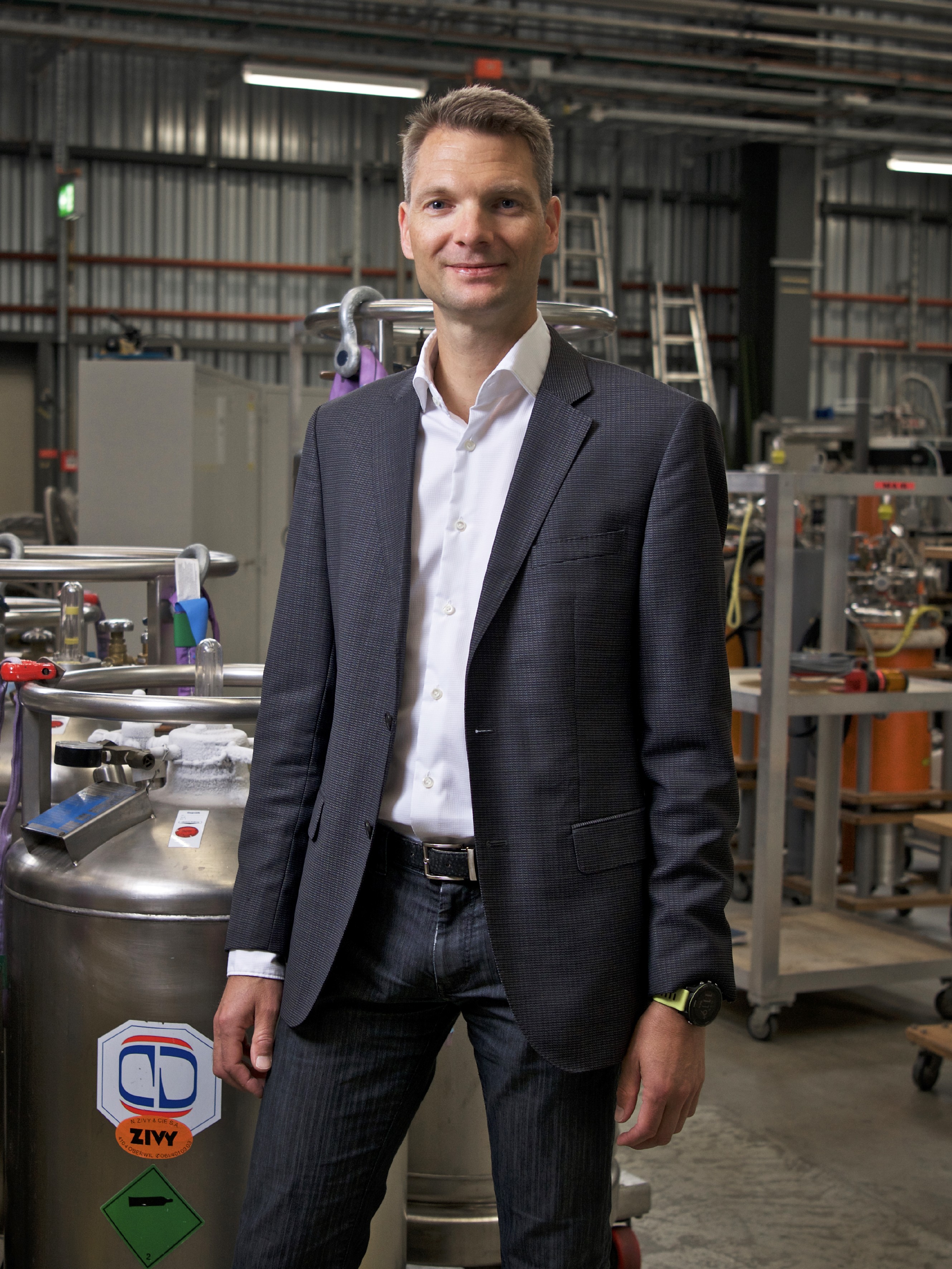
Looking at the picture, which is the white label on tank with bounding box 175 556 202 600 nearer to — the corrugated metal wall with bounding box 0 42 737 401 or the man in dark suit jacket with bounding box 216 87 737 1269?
the man in dark suit jacket with bounding box 216 87 737 1269

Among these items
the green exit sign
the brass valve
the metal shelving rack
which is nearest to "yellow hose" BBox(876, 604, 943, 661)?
the metal shelving rack

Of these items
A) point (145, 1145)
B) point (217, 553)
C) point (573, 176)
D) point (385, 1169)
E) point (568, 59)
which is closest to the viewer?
point (385, 1169)

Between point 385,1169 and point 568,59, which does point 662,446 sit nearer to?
point 385,1169

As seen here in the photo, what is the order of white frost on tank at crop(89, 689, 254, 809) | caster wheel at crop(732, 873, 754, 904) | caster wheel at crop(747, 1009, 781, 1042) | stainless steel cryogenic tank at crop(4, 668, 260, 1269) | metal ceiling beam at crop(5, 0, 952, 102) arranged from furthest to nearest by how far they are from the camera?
metal ceiling beam at crop(5, 0, 952, 102), caster wheel at crop(732, 873, 754, 904), caster wheel at crop(747, 1009, 781, 1042), white frost on tank at crop(89, 689, 254, 809), stainless steel cryogenic tank at crop(4, 668, 260, 1269)

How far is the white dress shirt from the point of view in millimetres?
1141

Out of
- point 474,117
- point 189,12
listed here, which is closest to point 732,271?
point 189,12

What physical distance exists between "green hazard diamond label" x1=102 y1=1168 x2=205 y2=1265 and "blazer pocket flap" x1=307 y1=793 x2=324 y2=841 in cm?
54

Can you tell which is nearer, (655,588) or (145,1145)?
(655,588)

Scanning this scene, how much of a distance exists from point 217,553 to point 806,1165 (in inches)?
67.2

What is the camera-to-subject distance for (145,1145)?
4.79ft

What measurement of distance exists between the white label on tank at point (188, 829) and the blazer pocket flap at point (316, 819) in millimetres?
340

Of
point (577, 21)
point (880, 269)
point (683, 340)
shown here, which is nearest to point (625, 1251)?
point (577, 21)

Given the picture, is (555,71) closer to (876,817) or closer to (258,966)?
(876,817)

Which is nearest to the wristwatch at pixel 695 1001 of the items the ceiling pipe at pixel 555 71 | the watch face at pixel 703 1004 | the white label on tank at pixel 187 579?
the watch face at pixel 703 1004
